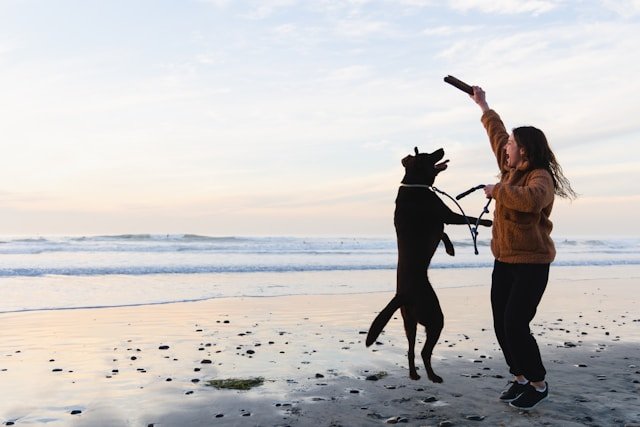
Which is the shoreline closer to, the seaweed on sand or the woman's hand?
the seaweed on sand

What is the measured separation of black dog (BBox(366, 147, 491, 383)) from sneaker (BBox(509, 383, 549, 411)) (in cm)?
99

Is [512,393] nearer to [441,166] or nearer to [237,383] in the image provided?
[441,166]

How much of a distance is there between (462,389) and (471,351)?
1795 millimetres

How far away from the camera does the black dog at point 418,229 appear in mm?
4184

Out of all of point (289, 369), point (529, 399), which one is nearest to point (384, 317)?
point (529, 399)

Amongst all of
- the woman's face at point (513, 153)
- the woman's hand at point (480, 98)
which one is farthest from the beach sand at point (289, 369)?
the woman's hand at point (480, 98)

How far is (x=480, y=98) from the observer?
5.05 meters

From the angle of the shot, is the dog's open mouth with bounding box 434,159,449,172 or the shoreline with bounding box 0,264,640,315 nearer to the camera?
the dog's open mouth with bounding box 434,159,449,172

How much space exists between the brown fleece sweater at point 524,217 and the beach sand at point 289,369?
117 cm

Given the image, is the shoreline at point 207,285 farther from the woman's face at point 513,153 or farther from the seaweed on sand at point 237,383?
the woman's face at point 513,153

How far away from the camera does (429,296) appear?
169 inches

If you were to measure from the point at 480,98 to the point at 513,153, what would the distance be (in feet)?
2.10

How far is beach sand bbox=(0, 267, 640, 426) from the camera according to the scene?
4.64 meters

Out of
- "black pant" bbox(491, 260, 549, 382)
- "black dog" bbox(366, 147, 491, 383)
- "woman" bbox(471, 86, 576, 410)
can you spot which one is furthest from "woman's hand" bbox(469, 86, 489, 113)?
"black pant" bbox(491, 260, 549, 382)
